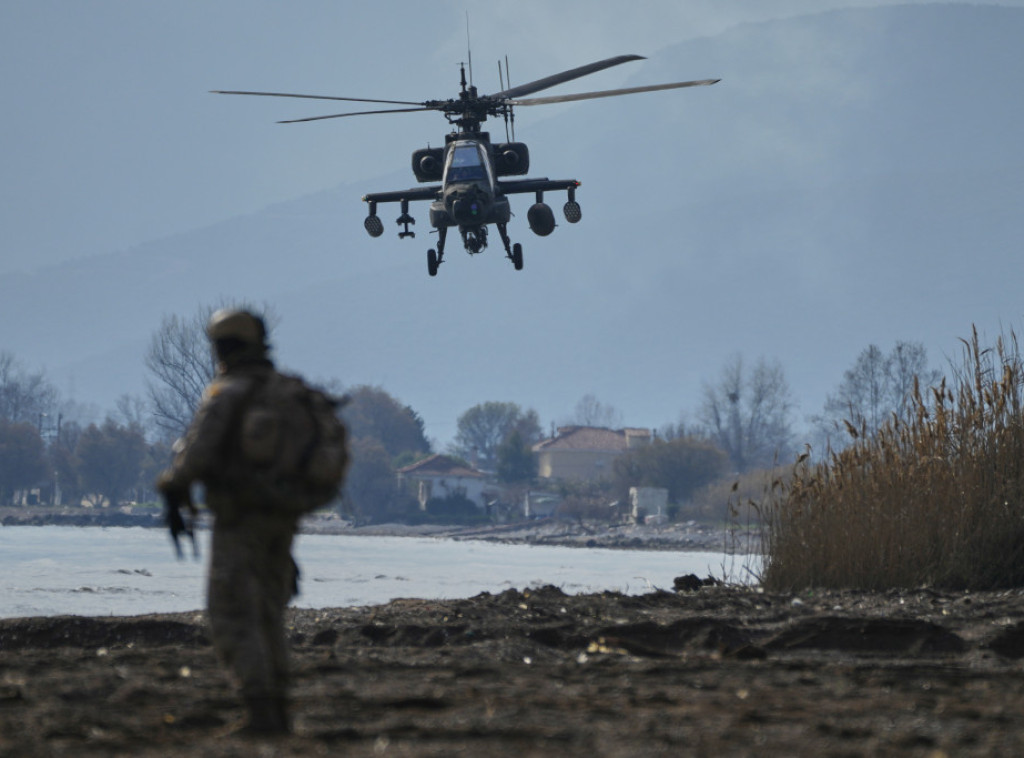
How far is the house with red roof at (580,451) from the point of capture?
15762 centimetres

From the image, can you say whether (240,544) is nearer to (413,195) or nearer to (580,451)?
(413,195)

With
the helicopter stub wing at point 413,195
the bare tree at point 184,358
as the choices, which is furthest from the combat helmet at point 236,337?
the bare tree at point 184,358

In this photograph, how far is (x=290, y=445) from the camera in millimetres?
5578

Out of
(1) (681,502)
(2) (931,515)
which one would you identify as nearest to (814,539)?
(2) (931,515)

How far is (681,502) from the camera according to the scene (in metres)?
106

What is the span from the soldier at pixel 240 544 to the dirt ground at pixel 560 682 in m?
0.27

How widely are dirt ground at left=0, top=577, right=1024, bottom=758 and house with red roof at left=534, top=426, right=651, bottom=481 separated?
5655 inches

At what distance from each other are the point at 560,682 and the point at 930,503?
6.60 m

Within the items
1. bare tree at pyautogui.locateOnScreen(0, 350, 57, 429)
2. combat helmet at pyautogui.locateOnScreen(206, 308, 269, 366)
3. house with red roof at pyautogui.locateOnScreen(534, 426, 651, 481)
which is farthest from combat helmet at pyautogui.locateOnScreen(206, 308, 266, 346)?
bare tree at pyautogui.locateOnScreen(0, 350, 57, 429)

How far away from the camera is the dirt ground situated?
5.19 meters

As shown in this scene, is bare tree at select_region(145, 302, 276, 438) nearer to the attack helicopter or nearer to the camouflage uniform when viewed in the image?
the attack helicopter

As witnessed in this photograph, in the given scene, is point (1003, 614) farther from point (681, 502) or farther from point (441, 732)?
point (681, 502)

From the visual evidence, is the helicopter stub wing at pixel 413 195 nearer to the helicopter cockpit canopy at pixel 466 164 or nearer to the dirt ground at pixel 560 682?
the helicopter cockpit canopy at pixel 466 164

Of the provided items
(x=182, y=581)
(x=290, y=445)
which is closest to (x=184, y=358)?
(x=182, y=581)
